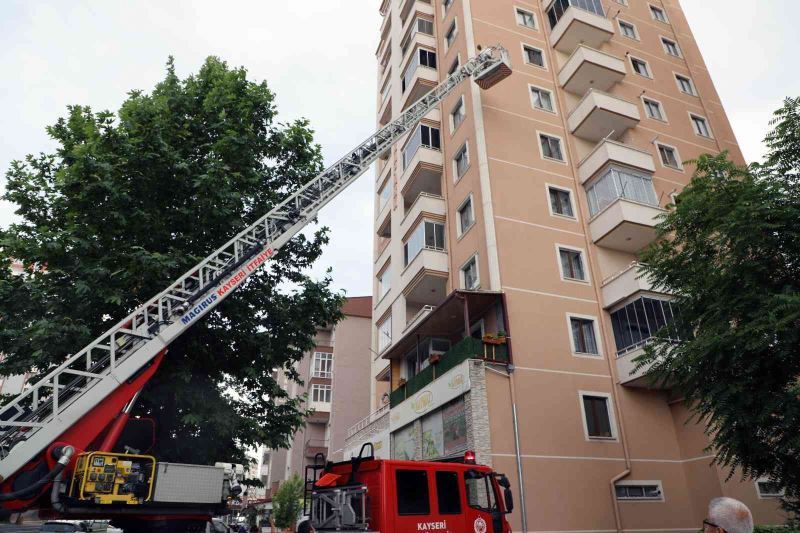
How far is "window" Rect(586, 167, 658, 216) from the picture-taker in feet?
73.9

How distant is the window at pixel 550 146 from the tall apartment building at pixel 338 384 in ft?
72.8

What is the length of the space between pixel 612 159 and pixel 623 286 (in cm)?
632

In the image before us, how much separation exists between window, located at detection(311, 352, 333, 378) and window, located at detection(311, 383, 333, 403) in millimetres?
1063

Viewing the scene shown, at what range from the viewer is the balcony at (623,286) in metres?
19.7

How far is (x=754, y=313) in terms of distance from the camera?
420 inches

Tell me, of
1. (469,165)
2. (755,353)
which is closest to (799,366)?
(755,353)

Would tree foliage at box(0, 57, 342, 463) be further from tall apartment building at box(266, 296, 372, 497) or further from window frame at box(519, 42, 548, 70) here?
tall apartment building at box(266, 296, 372, 497)

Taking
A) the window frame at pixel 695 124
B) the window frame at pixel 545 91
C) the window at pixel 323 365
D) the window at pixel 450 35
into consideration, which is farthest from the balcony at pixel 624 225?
the window at pixel 323 365

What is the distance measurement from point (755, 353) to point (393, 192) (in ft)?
71.8

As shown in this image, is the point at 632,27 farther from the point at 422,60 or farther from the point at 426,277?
the point at 426,277

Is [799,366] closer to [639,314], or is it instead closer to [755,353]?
[755,353]

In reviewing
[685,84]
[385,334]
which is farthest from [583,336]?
[685,84]

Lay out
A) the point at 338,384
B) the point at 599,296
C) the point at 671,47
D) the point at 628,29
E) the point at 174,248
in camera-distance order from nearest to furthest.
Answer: the point at 174,248
the point at 599,296
the point at 628,29
the point at 671,47
the point at 338,384

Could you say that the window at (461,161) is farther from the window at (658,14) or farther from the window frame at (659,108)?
the window at (658,14)
